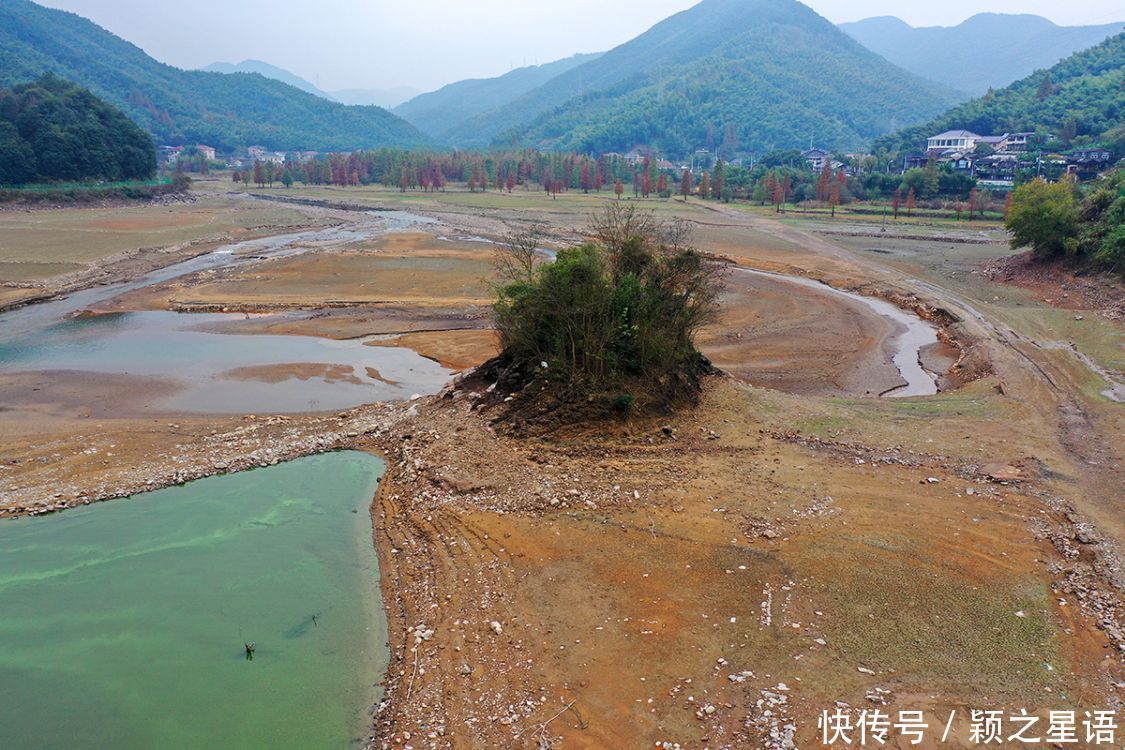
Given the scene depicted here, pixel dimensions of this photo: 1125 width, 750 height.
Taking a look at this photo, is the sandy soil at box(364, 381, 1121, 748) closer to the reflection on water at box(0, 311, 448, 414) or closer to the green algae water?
the green algae water

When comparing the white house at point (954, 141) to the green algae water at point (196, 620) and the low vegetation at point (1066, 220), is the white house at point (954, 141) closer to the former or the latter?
the low vegetation at point (1066, 220)

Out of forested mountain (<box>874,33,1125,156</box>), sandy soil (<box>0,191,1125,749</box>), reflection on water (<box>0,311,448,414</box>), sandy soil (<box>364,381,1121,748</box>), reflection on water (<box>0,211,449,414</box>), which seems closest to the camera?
sandy soil (<box>364,381,1121,748</box>)

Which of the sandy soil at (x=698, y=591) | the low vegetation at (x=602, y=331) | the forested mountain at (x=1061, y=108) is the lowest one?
the sandy soil at (x=698, y=591)

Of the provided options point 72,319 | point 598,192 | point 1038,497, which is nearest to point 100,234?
point 72,319

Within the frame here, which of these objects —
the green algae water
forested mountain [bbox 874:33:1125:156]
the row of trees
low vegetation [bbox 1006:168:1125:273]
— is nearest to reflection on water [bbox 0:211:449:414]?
the green algae water

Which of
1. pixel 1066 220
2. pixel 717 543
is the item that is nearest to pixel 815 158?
pixel 1066 220

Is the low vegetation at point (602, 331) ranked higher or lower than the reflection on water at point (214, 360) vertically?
higher

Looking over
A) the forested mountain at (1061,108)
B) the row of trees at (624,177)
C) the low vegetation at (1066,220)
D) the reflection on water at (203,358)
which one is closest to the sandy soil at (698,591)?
the reflection on water at (203,358)

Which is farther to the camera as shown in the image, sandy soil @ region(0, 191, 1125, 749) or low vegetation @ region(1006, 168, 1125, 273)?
low vegetation @ region(1006, 168, 1125, 273)
